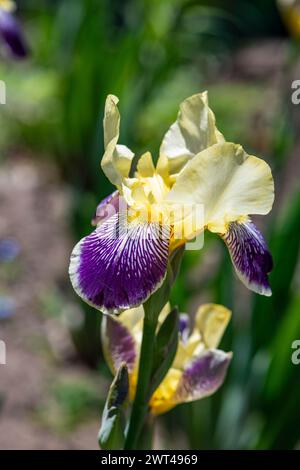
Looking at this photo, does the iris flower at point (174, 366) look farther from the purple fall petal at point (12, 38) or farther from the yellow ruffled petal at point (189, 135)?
the purple fall petal at point (12, 38)

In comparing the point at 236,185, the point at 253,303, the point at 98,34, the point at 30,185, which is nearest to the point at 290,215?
the point at 253,303

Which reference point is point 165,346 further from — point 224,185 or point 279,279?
point 279,279

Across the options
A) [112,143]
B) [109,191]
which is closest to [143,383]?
[112,143]

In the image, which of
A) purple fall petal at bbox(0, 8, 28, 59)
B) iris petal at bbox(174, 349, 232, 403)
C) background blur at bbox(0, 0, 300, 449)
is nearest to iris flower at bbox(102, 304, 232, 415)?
iris petal at bbox(174, 349, 232, 403)

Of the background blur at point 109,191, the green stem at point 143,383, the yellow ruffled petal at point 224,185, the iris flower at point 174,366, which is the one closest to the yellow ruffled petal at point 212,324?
the iris flower at point 174,366

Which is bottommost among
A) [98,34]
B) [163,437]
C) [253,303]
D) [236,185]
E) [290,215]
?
[163,437]

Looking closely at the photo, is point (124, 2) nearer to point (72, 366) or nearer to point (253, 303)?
point (72, 366)
